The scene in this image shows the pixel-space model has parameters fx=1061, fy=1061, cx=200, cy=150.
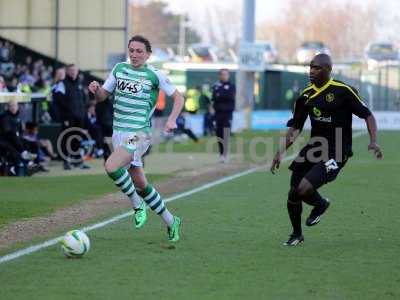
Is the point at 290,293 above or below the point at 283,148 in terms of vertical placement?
below

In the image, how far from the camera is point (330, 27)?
10362 cm

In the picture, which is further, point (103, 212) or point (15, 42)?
point (15, 42)

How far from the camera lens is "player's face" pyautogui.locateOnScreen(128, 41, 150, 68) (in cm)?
1051

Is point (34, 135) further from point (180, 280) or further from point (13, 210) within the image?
point (180, 280)

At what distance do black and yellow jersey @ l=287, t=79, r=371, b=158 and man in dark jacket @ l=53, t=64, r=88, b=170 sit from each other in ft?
38.3

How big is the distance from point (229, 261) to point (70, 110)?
42.1 feet

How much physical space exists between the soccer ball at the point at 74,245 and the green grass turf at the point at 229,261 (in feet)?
0.28

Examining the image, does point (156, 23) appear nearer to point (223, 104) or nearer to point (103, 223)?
point (223, 104)

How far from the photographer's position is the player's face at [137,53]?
10.5 metres

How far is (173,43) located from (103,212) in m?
98.8

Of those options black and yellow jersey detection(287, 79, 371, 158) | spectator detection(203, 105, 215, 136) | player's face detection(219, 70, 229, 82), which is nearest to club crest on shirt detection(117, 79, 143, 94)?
black and yellow jersey detection(287, 79, 371, 158)

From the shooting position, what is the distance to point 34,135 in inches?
849

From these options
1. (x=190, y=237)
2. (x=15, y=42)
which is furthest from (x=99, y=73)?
(x=190, y=237)

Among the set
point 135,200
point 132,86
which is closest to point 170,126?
point 132,86
